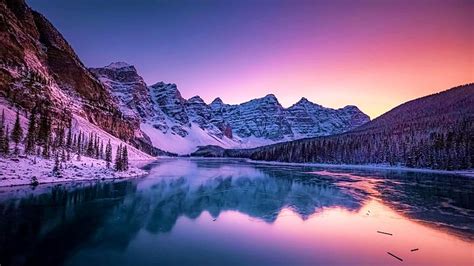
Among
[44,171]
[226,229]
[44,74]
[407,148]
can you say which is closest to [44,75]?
[44,74]

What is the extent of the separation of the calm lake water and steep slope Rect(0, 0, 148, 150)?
65.7 m

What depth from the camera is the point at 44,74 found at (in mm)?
126562

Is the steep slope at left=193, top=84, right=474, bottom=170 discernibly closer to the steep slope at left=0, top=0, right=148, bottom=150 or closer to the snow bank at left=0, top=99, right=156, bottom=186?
the snow bank at left=0, top=99, right=156, bottom=186

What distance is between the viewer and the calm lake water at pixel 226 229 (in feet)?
57.4

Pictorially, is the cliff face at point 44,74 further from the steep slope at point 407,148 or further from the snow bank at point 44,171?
the steep slope at point 407,148

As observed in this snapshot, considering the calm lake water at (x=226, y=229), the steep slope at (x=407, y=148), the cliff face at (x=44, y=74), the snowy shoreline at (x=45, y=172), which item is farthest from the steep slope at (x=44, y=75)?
the steep slope at (x=407, y=148)

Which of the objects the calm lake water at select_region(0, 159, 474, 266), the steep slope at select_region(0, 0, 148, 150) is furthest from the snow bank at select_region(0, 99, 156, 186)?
the steep slope at select_region(0, 0, 148, 150)

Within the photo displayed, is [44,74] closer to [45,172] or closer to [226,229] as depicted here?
[45,172]

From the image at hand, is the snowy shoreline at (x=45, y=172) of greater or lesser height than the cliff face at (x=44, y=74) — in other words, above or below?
below

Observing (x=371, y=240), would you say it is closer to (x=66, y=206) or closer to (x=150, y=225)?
(x=150, y=225)

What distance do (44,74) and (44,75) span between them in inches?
97.5

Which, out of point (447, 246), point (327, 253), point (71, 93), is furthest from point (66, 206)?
point (71, 93)

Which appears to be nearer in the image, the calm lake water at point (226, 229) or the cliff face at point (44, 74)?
the calm lake water at point (226, 229)

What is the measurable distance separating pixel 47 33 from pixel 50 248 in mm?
190891
